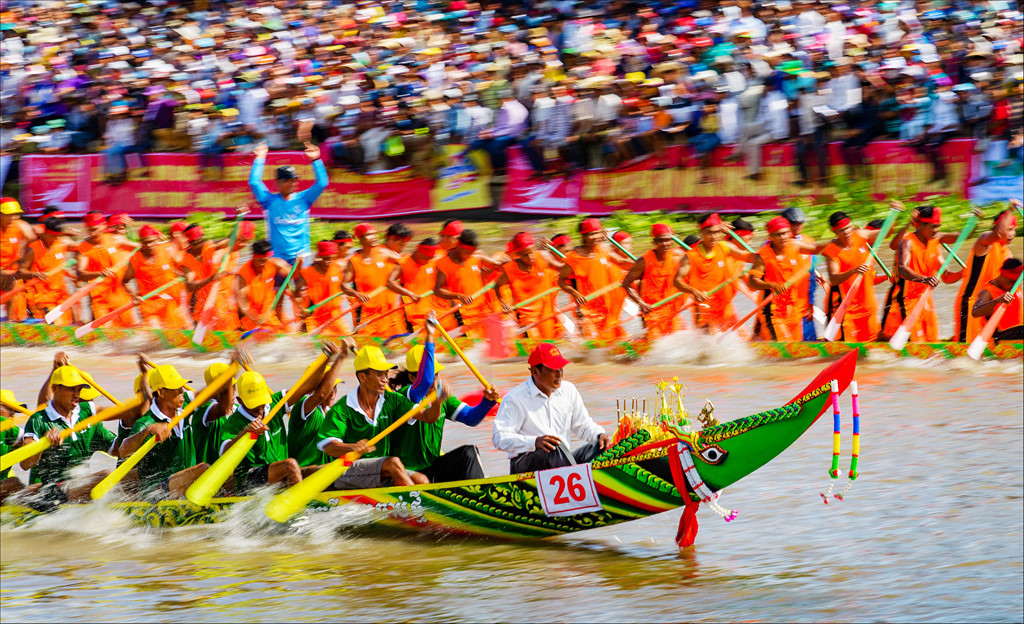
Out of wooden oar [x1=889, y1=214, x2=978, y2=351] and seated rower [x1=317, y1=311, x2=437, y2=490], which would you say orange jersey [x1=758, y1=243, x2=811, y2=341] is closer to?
wooden oar [x1=889, y1=214, x2=978, y2=351]

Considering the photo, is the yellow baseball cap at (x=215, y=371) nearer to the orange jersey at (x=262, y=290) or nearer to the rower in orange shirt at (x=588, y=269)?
the rower in orange shirt at (x=588, y=269)

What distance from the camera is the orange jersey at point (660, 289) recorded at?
12922mm

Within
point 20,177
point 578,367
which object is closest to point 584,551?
point 578,367

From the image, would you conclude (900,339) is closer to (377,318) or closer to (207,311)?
(377,318)

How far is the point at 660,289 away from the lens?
12961 mm

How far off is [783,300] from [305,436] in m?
5.80

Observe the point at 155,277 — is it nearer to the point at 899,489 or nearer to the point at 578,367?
the point at 578,367

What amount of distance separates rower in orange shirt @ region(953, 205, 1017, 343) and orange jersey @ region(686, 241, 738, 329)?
1.99 metres

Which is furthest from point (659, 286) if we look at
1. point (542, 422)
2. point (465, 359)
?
point (542, 422)

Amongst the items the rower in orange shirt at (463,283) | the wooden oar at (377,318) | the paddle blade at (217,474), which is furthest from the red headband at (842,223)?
the paddle blade at (217,474)

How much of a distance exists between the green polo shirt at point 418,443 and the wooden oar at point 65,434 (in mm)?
1622

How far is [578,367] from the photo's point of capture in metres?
12.9

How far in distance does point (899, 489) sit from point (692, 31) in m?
9.32

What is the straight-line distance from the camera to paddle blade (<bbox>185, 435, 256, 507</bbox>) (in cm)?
801
